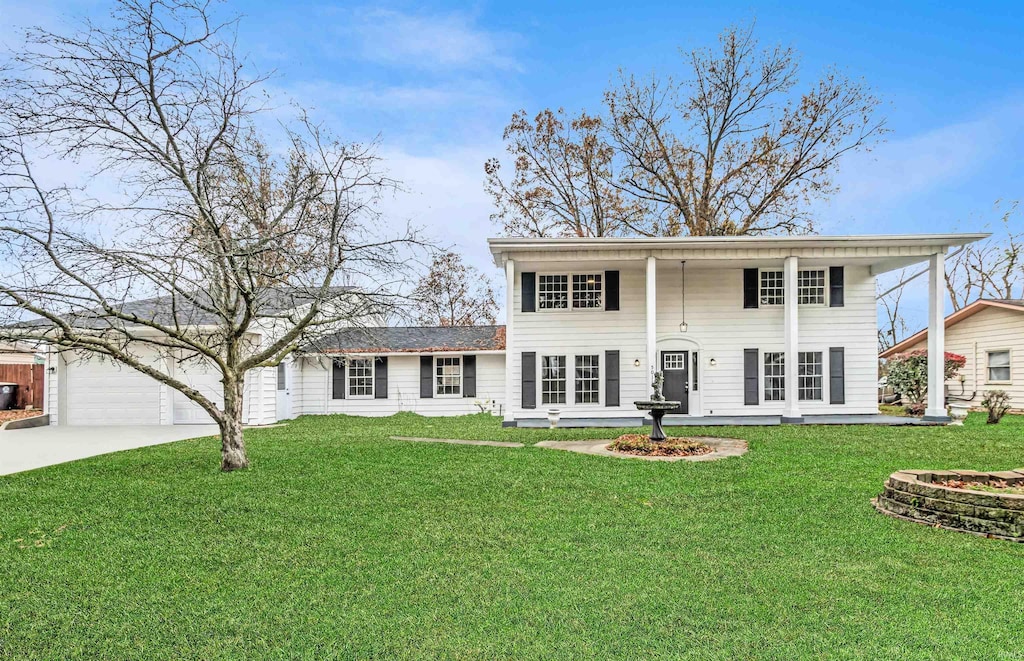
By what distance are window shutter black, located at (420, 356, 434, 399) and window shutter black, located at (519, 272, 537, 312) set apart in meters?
4.22

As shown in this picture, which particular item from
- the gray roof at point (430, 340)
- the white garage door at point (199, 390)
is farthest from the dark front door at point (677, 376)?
the white garage door at point (199, 390)

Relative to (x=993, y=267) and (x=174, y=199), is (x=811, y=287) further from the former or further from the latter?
(x=993, y=267)

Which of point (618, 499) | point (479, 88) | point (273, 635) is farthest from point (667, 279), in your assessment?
point (273, 635)

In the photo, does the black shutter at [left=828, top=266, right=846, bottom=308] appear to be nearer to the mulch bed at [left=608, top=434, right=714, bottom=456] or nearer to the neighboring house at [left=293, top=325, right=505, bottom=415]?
the mulch bed at [left=608, top=434, right=714, bottom=456]

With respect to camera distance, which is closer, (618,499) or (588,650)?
(588,650)

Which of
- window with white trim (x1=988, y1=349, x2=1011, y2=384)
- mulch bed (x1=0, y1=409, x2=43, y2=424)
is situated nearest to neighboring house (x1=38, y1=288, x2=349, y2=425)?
mulch bed (x1=0, y1=409, x2=43, y2=424)

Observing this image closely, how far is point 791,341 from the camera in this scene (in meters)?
15.0

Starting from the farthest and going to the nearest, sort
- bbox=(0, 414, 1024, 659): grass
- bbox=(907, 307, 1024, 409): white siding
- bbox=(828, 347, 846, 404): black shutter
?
bbox=(907, 307, 1024, 409): white siding
bbox=(828, 347, 846, 404): black shutter
bbox=(0, 414, 1024, 659): grass

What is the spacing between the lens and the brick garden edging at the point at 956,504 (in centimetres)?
541

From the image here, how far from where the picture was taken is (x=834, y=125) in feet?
76.5

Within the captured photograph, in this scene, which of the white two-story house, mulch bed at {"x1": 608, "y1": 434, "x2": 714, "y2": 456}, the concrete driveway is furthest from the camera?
the white two-story house

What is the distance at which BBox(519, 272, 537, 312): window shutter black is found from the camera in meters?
16.5

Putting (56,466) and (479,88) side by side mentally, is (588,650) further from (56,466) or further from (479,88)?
(479,88)

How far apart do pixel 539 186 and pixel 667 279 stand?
10.3 m
